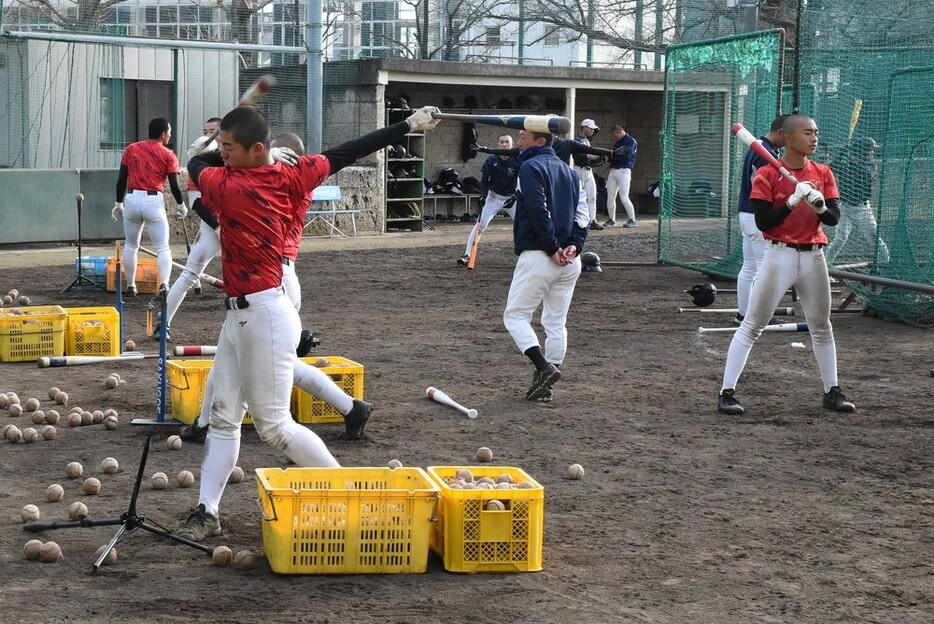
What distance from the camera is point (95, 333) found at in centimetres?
1121

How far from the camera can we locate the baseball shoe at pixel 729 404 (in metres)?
9.23

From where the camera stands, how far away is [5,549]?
5812mm

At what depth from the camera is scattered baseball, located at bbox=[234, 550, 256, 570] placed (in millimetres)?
5535

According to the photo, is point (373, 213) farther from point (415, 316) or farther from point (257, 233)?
point (257, 233)

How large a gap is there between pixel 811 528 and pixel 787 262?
2825 millimetres

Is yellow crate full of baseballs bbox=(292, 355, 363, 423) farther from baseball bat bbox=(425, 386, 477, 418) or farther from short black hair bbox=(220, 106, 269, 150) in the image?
short black hair bbox=(220, 106, 269, 150)

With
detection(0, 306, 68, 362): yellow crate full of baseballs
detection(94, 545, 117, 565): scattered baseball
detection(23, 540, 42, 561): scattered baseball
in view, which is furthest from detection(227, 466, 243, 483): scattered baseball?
detection(0, 306, 68, 362): yellow crate full of baseballs

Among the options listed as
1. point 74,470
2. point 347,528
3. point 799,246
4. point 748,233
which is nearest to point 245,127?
point 347,528

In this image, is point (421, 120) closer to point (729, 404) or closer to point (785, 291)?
point (785, 291)

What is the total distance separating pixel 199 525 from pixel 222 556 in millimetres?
365

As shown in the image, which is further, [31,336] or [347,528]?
[31,336]

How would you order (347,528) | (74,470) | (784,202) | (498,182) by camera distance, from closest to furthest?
(347,528) → (74,470) → (784,202) → (498,182)

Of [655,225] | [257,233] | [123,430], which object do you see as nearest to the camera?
[257,233]

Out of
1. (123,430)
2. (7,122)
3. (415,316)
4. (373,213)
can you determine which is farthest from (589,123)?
(123,430)
